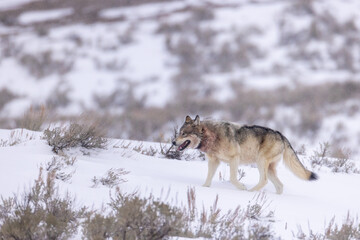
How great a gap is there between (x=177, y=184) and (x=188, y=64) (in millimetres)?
18325

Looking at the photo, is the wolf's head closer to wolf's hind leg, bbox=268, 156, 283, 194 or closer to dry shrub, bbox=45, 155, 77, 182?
wolf's hind leg, bbox=268, 156, 283, 194

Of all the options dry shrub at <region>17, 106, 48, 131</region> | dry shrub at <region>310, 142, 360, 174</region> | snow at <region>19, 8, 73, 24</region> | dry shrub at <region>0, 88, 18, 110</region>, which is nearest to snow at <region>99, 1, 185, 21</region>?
snow at <region>19, 8, 73, 24</region>

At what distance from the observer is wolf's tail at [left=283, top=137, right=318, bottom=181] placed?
7598 mm

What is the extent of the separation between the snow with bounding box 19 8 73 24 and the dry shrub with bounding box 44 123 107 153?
24957mm

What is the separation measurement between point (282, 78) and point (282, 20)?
20.0 ft

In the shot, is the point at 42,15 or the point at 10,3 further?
the point at 10,3

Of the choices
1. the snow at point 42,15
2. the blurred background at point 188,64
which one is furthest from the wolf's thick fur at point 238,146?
the snow at point 42,15

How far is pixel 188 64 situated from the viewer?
25.0m

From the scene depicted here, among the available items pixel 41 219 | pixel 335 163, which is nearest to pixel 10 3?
pixel 335 163

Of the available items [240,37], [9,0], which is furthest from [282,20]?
[9,0]

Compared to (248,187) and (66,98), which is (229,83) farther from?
(248,187)

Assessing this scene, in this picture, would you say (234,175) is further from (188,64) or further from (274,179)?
(188,64)

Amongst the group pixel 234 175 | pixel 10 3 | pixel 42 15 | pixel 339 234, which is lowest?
pixel 339 234

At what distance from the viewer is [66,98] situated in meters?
20.8
